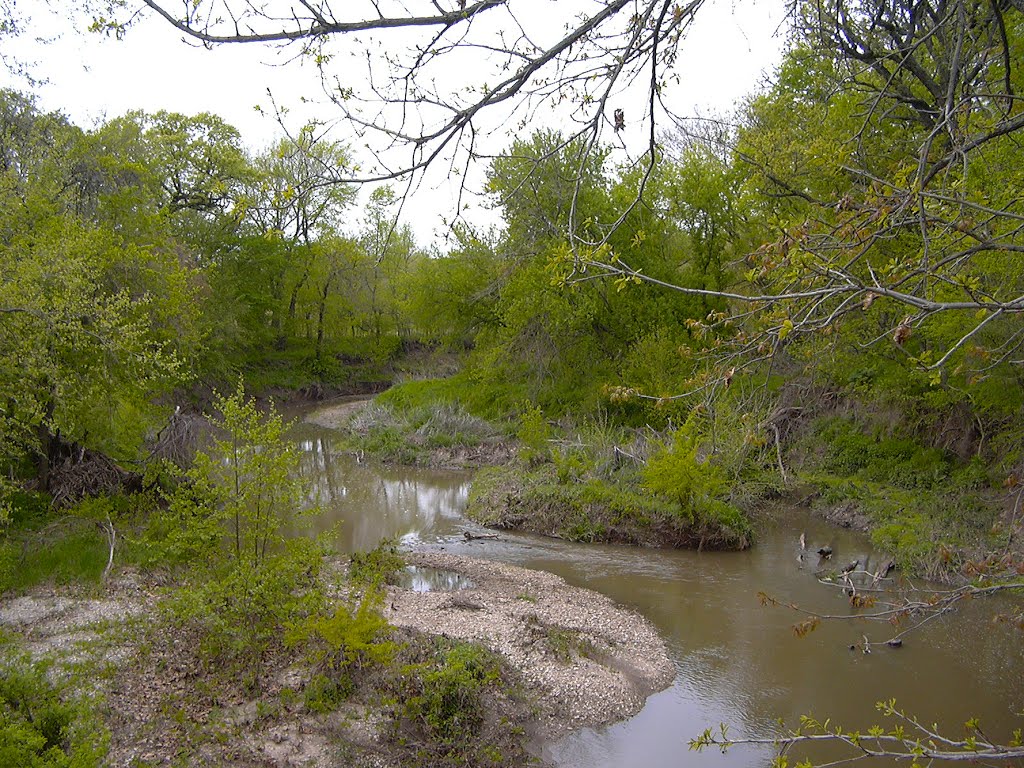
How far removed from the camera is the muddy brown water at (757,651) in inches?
271

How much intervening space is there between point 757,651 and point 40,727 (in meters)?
7.01

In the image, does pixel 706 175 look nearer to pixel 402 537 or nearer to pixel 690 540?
pixel 690 540

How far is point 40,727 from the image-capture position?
4711 mm

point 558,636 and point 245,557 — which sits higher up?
point 245,557

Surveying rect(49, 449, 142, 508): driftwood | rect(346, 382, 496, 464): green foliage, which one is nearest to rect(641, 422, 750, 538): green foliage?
rect(49, 449, 142, 508): driftwood

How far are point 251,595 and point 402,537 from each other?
21.5 ft

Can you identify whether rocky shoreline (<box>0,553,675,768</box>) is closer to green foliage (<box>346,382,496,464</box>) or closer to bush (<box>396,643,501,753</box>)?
bush (<box>396,643,501,753</box>)

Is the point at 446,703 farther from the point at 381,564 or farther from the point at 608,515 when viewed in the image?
the point at 608,515

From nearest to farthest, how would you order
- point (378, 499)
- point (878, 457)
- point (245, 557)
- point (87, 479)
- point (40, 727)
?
point (40, 727), point (245, 557), point (87, 479), point (878, 457), point (378, 499)

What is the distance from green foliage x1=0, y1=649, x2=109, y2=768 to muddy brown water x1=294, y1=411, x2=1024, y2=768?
342 cm

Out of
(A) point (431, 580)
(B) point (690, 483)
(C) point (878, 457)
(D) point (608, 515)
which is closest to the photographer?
(A) point (431, 580)

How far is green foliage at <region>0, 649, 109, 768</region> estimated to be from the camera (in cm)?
423

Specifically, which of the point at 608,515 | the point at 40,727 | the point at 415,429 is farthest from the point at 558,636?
the point at 415,429

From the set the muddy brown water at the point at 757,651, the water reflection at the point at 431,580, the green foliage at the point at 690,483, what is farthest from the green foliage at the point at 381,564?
the green foliage at the point at 690,483
